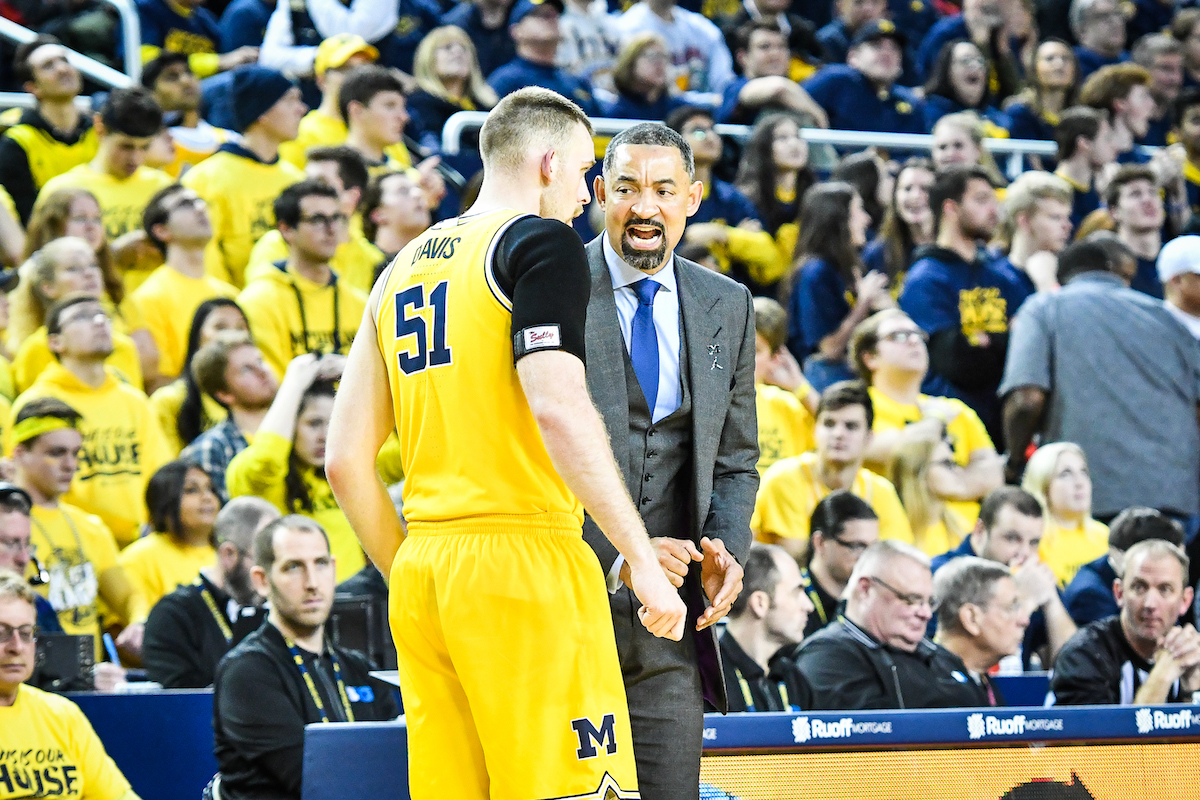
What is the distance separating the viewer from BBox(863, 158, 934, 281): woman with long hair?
9.98m

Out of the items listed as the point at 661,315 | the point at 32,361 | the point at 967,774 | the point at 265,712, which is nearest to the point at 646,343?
the point at 661,315

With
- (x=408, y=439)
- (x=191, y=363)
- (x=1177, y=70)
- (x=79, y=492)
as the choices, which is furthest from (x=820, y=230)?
(x=408, y=439)

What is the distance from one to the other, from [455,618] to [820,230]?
6.45 m

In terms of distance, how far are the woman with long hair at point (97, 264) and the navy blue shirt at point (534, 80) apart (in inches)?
126

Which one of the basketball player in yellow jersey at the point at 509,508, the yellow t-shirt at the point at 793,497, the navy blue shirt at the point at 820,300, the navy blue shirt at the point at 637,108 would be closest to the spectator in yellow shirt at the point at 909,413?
the yellow t-shirt at the point at 793,497

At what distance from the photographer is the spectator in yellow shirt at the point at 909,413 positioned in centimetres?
811

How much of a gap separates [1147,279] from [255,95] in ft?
17.9

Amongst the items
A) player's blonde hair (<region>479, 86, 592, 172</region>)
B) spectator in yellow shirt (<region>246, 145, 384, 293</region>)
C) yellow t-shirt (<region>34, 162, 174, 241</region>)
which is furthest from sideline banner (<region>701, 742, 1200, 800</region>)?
yellow t-shirt (<region>34, 162, 174, 241</region>)

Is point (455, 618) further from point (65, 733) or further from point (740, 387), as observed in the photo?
point (65, 733)

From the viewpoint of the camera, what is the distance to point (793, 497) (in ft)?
24.6

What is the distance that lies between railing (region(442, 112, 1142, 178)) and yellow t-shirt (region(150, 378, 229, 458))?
2885 millimetres

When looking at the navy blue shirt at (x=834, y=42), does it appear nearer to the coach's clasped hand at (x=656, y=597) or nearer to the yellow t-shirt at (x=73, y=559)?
the yellow t-shirt at (x=73, y=559)

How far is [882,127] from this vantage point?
1197 centimetres

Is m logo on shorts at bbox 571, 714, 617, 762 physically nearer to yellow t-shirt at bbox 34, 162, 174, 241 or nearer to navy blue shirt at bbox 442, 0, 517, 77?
yellow t-shirt at bbox 34, 162, 174, 241
